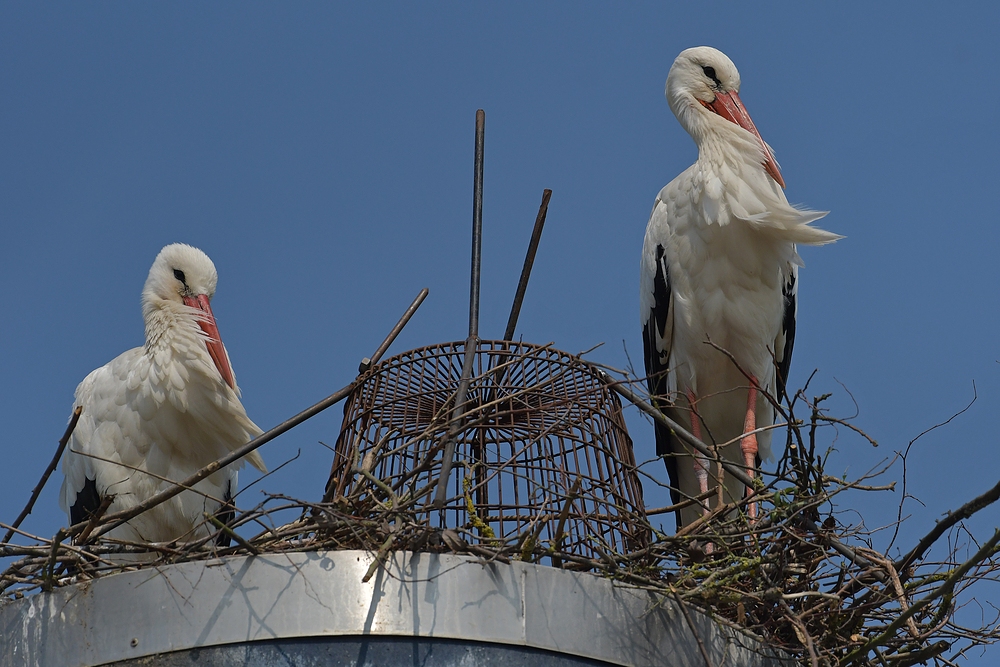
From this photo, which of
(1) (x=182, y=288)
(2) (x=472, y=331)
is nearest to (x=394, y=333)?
(2) (x=472, y=331)

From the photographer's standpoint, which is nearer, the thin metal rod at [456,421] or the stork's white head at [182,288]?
the thin metal rod at [456,421]

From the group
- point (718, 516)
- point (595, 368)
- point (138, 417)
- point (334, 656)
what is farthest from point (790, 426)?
point (138, 417)

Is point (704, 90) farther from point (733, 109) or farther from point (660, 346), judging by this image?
point (660, 346)

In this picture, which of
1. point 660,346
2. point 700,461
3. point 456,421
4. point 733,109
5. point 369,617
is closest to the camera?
point 369,617

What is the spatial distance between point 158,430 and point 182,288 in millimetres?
878

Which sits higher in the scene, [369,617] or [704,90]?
[704,90]

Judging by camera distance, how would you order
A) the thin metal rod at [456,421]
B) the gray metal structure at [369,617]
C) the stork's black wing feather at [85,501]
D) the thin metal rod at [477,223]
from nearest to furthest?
the gray metal structure at [369,617] → the thin metal rod at [456,421] → the thin metal rod at [477,223] → the stork's black wing feather at [85,501]

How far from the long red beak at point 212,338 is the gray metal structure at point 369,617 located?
6.38 feet

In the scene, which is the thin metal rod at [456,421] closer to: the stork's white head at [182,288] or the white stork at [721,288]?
the white stork at [721,288]

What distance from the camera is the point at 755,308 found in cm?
558

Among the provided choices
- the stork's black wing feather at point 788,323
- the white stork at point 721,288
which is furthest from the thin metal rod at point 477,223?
the stork's black wing feather at point 788,323

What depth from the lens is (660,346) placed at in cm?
575

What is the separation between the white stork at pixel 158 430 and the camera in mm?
5500

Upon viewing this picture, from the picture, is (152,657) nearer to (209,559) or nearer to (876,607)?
(209,559)
